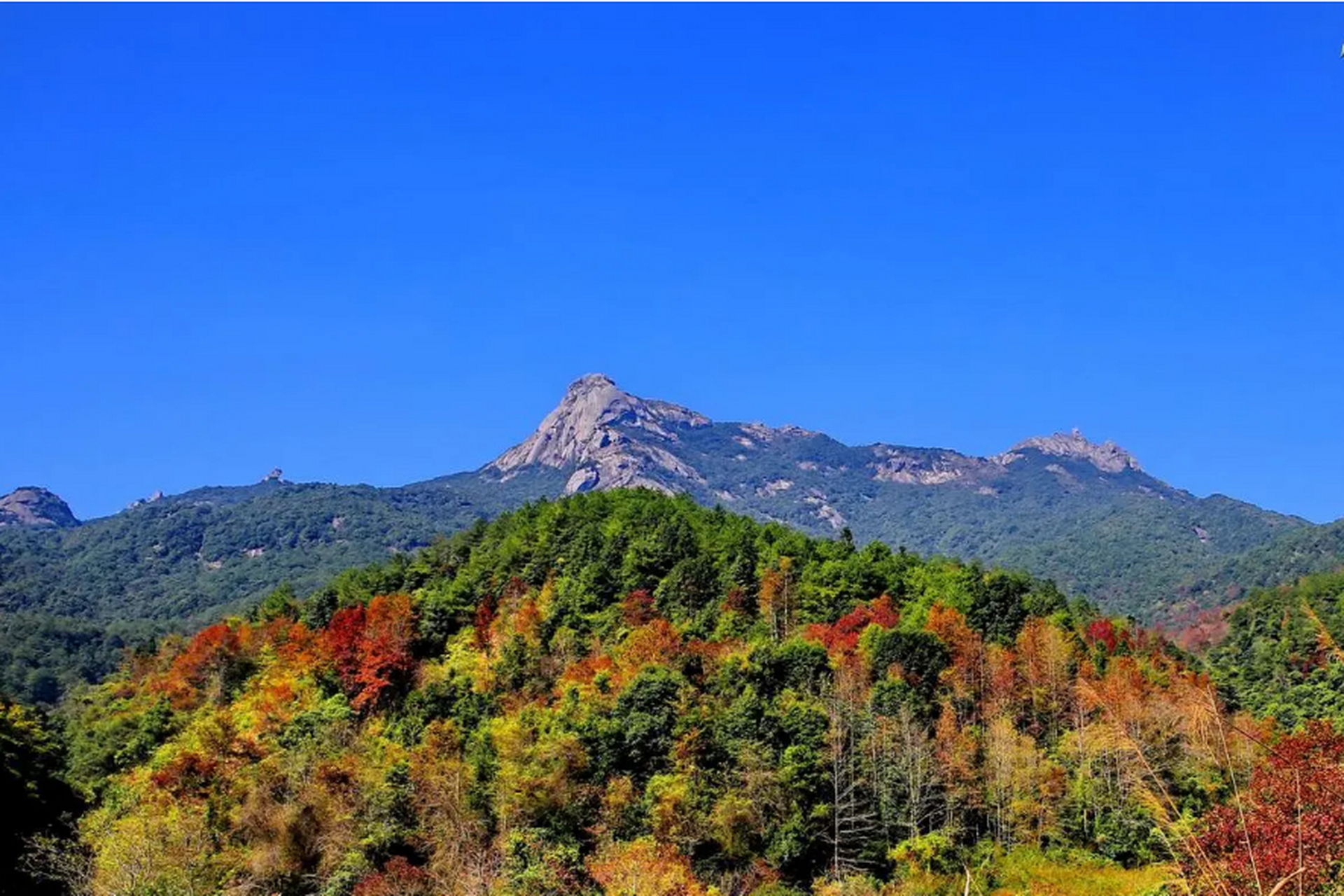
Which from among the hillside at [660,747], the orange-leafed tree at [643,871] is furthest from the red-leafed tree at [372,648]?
the orange-leafed tree at [643,871]

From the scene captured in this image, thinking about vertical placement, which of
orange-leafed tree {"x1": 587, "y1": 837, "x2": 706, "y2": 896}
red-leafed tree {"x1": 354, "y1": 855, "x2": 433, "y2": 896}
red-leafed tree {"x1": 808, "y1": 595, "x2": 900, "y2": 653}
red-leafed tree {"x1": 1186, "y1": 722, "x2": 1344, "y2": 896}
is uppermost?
red-leafed tree {"x1": 808, "y1": 595, "x2": 900, "y2": 653}

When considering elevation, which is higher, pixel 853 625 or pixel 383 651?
pixel 853 625

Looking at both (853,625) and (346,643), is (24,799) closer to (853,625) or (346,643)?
(346,643)

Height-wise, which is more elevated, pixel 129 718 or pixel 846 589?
pixel 846 589

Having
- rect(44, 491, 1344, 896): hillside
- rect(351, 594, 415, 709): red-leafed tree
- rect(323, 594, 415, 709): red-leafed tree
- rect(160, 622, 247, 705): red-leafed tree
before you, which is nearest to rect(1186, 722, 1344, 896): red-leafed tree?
rect(44, 491, 1344, 896): hillside

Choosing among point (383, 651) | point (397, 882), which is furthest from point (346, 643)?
point (397, 882)

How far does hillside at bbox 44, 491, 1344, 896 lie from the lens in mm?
41500

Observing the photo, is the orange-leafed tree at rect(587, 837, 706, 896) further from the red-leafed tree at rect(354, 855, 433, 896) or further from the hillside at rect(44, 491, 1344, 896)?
the red-leafed tree at rect(354, 855, 433, 896)

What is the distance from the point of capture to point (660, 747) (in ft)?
154

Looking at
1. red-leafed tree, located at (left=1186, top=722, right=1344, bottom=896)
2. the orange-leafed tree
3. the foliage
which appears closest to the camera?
red-leafed tree, located at (left=1186, top=722, right=1344, bottom=896)

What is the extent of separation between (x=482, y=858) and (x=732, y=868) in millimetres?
8580

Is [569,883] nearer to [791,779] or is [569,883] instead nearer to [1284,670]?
[791,779]

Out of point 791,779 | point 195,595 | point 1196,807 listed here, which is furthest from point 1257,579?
point 195,595

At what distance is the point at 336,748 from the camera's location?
5212cm
